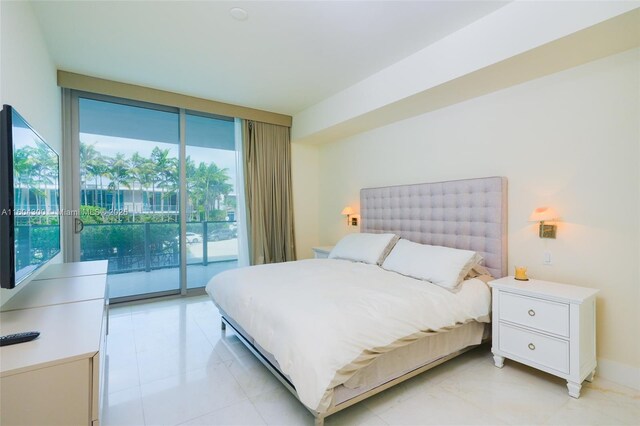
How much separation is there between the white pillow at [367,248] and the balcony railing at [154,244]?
189 centimetres

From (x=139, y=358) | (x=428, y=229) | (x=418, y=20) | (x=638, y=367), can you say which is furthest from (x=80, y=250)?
(x=638, y=367)

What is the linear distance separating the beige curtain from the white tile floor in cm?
208

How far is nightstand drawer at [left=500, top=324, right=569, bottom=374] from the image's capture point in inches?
78.7

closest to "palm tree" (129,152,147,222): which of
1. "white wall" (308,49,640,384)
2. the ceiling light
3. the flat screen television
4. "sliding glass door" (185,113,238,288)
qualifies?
"sliding glass door" (185,113,238,288)

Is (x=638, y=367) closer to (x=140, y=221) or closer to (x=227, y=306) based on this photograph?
(x=227, y=306)

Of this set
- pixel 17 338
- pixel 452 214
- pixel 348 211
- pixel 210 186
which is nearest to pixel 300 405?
pixel 17 338

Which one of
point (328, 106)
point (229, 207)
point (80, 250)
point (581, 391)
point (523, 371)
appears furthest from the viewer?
point (229, 207)

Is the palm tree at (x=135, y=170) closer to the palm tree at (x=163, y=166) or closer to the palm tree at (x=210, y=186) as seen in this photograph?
the palm tree at (x=163, y=166)

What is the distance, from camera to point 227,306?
8.29 ft

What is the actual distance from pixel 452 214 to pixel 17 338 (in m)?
3.17

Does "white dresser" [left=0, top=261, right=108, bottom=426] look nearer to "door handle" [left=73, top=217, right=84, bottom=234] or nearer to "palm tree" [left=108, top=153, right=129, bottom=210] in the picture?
"door handle" [left=73, top=217, right=84, bottom=234]

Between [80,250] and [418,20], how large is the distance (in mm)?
4346

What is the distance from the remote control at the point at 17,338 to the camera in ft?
3.67

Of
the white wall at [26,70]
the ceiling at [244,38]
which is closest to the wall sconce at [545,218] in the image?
the ceiling at [244,38]
